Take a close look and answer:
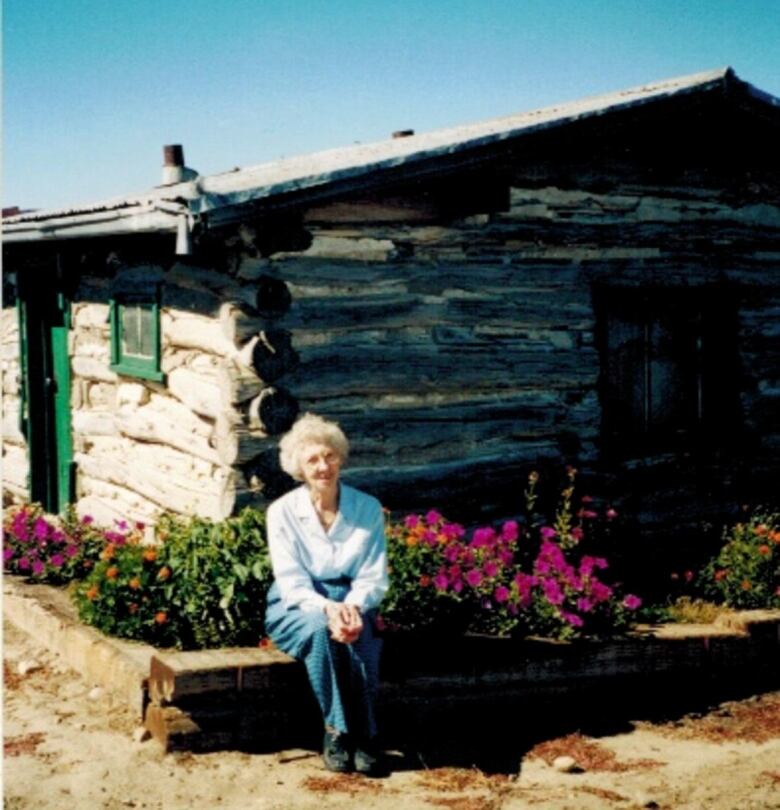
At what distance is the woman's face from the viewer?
494 centimetres

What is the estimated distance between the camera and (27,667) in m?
6.05

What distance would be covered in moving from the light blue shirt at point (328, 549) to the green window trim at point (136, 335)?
271 cm

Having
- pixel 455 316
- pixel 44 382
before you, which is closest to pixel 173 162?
pixel 44 382

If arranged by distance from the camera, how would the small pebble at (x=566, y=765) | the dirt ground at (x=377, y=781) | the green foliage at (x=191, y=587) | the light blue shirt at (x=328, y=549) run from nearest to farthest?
the dirt ground at (x=377, y=781), the light blue shirt at (x=328, y=549), the small pebble at (x=566, y=765), the green foliage at (x=191, y=587)

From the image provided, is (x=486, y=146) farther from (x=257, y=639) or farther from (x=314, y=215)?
(x=257, y=639)

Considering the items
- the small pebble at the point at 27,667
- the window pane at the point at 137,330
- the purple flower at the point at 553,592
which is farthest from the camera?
the window pane at the point at 137,330

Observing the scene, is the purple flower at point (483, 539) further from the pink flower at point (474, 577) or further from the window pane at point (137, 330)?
the window pane at point (137, 330)

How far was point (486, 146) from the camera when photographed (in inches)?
268

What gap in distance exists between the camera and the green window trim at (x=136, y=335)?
7.37m

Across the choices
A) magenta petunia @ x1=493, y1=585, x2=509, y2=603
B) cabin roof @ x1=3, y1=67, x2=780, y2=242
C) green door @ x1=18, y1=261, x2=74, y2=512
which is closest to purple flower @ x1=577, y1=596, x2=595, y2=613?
magenta petunia @ x1=493, y1=585, x2=509, y2=603

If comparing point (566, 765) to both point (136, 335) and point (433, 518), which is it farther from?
point (136, 335)

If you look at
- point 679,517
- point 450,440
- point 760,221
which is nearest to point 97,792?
point 450,440

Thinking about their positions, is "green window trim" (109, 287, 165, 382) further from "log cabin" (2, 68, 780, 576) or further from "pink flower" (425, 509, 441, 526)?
"pink flower" (425, 509, 441, 526)

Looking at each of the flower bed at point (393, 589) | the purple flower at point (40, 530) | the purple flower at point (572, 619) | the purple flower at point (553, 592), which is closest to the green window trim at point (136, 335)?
the purple flower at point (40, 530)
